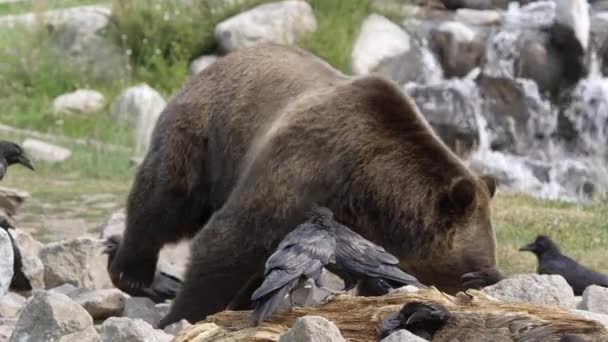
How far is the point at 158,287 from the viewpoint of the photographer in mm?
7516

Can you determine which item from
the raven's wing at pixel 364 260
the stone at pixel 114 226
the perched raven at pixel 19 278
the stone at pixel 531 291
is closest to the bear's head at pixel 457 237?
the stone at pixel 531 291

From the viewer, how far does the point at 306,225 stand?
498 centimetres

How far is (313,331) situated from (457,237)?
2.12 meters

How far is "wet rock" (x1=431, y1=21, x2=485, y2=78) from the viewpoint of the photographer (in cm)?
1850

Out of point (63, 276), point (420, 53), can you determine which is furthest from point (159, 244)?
point (420, 53)

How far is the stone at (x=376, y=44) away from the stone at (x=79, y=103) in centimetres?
353

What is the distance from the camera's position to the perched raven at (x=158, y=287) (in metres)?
7.43

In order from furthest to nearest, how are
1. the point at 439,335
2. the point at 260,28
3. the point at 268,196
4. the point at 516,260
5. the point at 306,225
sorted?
the point at 260,28
the point at 516,260
the point at 268,196
the point at 306,225
the point at 439,335

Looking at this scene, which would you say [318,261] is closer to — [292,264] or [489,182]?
[292,264]

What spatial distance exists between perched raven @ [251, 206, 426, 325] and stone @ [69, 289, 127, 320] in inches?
67.9

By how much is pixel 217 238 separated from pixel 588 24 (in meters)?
13.3

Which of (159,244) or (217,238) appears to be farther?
(159,244)

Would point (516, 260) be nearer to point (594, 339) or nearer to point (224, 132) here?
point (224, 132)

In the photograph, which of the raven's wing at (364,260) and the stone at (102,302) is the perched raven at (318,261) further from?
the stone at (102,302)
